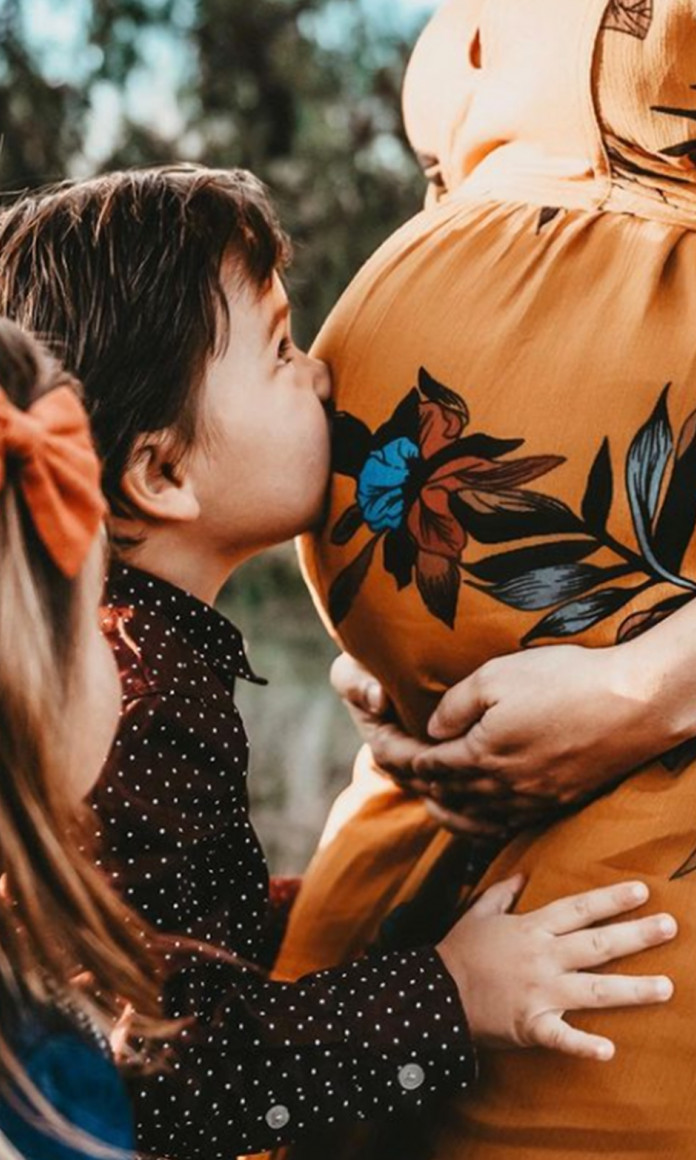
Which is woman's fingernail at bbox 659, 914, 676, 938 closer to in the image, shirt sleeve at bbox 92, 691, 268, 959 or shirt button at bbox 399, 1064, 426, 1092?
shirt button at bbox 399, 1064, 426, 1092

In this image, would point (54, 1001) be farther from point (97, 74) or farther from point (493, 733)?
point (97, 74)

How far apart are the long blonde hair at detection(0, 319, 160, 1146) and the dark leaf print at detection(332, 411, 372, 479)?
0.92 ft

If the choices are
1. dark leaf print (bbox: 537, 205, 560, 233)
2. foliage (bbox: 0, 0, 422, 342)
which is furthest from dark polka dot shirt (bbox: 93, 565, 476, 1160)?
foliage (bbox: 0, 0, 422, 342)

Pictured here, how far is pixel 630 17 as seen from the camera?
1184mm

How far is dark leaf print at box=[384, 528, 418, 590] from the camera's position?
119 cm

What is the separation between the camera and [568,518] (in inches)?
44.6

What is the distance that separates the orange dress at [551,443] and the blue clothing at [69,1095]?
0.94 ft

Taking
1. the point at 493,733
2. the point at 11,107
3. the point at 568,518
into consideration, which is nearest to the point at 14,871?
the point at 493,733

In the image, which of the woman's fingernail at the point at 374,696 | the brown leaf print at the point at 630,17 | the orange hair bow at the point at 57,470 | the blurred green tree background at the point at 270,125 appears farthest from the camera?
the blurred green tree background at the point at 270,125

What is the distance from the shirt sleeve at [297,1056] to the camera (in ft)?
3.59

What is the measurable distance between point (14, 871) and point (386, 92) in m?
3.34

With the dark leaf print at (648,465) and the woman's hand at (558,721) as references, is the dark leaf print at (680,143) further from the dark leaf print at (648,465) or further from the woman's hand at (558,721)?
the woman's hand at (558,721)

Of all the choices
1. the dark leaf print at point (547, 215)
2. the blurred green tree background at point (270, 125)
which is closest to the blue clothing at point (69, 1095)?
the dark leaf print at point (547, 215)

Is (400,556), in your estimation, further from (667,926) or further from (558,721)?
(667,926)
